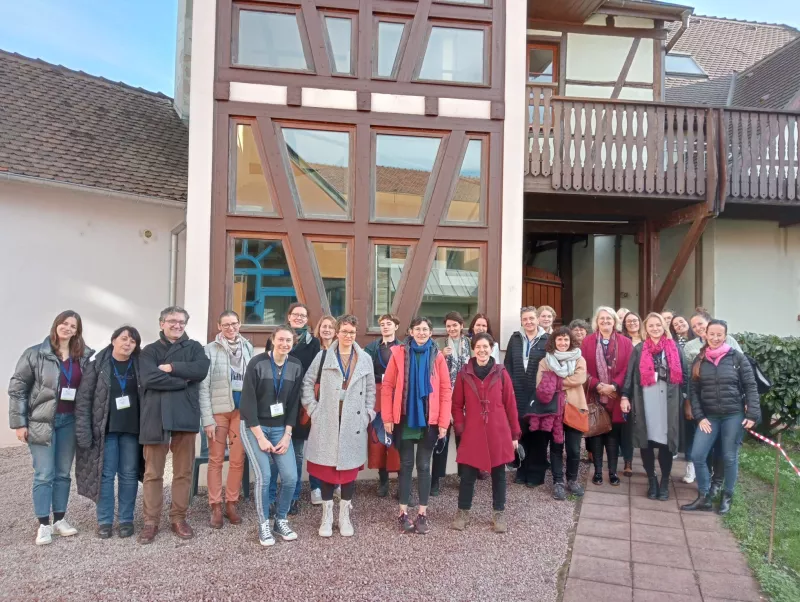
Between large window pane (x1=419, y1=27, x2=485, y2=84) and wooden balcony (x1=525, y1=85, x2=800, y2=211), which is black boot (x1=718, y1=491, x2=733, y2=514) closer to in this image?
wooden balcony (x1=525, y1=85, x2=800, y2=211)

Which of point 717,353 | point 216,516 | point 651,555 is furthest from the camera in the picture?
point 717,353

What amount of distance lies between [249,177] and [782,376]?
6980mm

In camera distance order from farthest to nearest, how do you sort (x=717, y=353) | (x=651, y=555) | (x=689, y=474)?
(x=689, y=474) → (x=717, y=353) → (x=651, y=555)

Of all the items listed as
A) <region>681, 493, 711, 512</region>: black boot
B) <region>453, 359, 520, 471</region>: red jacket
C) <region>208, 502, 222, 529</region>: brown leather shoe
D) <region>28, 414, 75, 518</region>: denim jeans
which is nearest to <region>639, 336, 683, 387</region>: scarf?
<region>681, 493, 711, 512</region>: black boot

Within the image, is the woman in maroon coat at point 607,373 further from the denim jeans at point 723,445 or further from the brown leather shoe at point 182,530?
the brown leather shoe at point 182,530

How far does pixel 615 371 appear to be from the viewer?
518 cm

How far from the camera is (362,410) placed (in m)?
4.22

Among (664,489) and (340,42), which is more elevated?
(340,42)

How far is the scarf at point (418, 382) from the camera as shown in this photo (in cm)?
424

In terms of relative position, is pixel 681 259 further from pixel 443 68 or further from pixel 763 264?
pixel 443 68

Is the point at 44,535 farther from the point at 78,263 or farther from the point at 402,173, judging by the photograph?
the point at 402,173

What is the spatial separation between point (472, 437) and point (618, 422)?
6.01ft

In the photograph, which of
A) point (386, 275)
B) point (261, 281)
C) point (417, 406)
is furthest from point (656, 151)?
point (261, 281)

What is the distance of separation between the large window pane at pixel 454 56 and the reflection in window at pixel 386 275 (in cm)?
207
